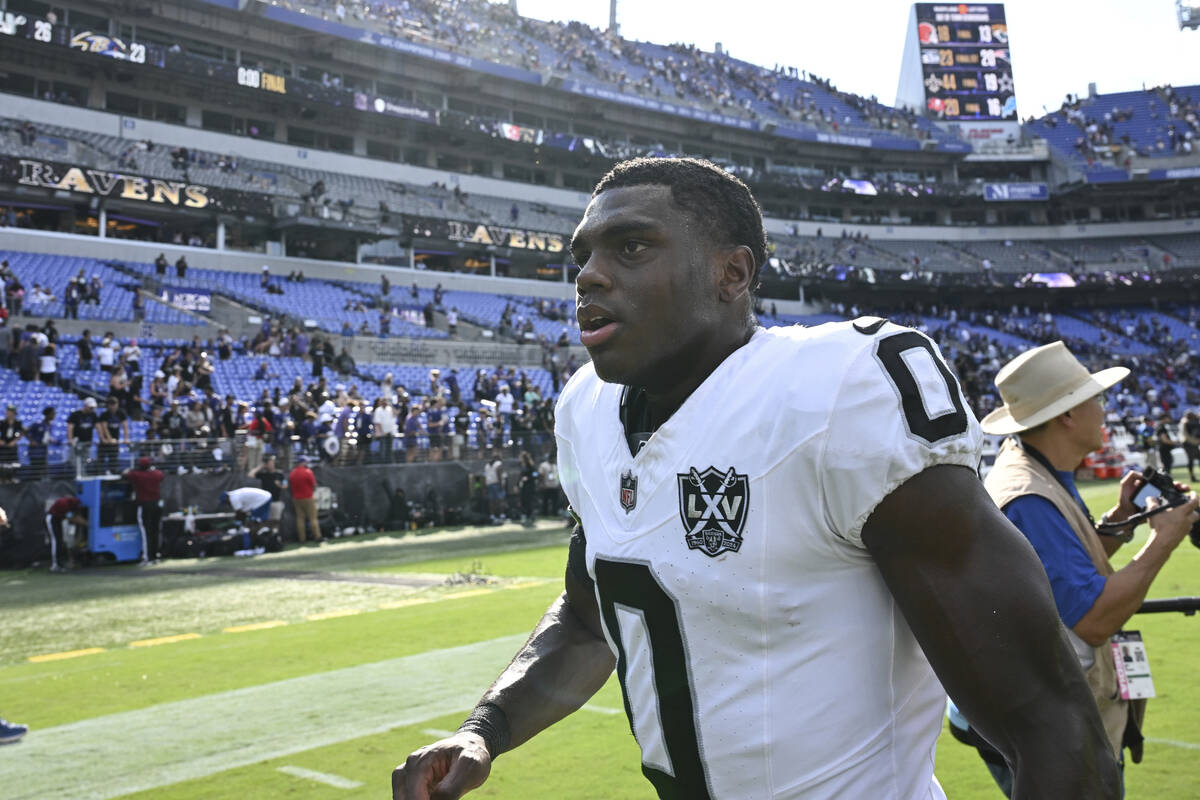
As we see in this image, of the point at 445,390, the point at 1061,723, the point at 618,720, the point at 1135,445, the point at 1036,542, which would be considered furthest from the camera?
the point at 1135,445

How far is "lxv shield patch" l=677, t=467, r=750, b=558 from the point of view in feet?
4.83

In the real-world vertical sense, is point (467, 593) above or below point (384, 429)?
below

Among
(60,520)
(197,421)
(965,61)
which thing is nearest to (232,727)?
(60,520)

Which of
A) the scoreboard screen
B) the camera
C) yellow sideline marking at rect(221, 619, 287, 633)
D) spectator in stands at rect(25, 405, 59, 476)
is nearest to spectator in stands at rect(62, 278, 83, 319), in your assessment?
spectator in stands at rect(25, 405, 59, 476)

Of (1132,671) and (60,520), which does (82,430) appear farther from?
(1132,671)

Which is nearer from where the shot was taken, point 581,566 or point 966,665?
point 966,665

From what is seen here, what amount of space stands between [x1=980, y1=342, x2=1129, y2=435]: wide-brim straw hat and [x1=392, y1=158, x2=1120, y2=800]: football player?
5.47ft

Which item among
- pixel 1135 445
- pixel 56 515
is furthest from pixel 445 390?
pixel 1135 445

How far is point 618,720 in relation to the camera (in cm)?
555

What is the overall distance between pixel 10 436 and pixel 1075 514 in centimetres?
1580

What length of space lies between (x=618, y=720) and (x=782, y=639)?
172 inches

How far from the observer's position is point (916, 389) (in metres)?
1.39

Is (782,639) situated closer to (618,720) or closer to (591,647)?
(591,647)

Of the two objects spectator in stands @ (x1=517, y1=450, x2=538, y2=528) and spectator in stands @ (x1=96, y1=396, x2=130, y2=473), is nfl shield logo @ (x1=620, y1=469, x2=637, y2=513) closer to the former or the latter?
spectator in stands @ (x1=96, y1=396, x2=130, y2=473)
